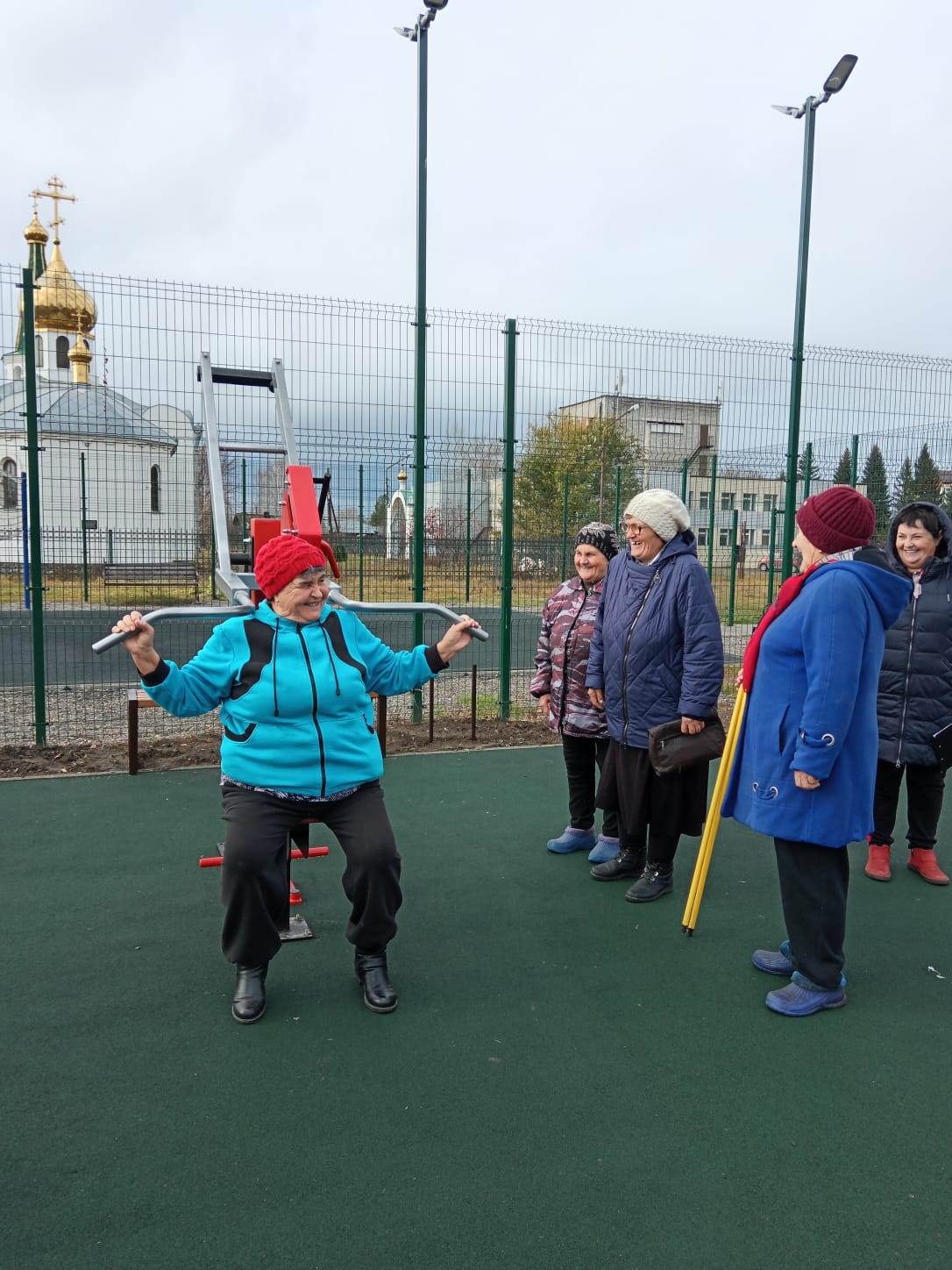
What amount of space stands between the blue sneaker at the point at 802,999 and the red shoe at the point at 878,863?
122 centimetres

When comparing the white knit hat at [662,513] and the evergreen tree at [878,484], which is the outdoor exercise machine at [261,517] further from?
the evergreen tree at [878,484]

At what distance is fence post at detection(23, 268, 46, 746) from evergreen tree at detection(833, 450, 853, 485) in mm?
6623

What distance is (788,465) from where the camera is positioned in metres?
7.75

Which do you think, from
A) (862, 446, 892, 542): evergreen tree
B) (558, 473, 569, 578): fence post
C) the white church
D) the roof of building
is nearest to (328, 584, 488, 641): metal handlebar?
the white church

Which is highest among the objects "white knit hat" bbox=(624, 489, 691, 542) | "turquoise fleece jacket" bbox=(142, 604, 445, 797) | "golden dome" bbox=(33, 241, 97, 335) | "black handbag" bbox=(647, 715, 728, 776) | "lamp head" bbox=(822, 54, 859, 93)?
"lamp head" bbox=(822, 54, 859, 93)

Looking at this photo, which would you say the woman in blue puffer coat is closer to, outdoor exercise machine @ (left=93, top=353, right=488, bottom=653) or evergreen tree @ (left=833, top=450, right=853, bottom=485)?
outdoor exercise machine @ (left=93, top=353, right=488, bottom=653)

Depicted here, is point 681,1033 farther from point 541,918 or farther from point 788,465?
point 788,465

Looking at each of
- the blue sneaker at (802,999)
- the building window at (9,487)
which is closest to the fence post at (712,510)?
the blue sneaker at (802,999)

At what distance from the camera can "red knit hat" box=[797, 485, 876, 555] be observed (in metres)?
2.74

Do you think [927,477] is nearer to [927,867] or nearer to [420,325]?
[420,325]

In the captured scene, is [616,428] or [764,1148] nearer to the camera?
[764,1148]

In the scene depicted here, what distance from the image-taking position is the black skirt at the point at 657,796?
3.71 m

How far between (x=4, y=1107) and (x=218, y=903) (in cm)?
129

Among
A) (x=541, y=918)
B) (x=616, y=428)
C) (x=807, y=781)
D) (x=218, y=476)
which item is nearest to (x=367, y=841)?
(x=541, y=918)
